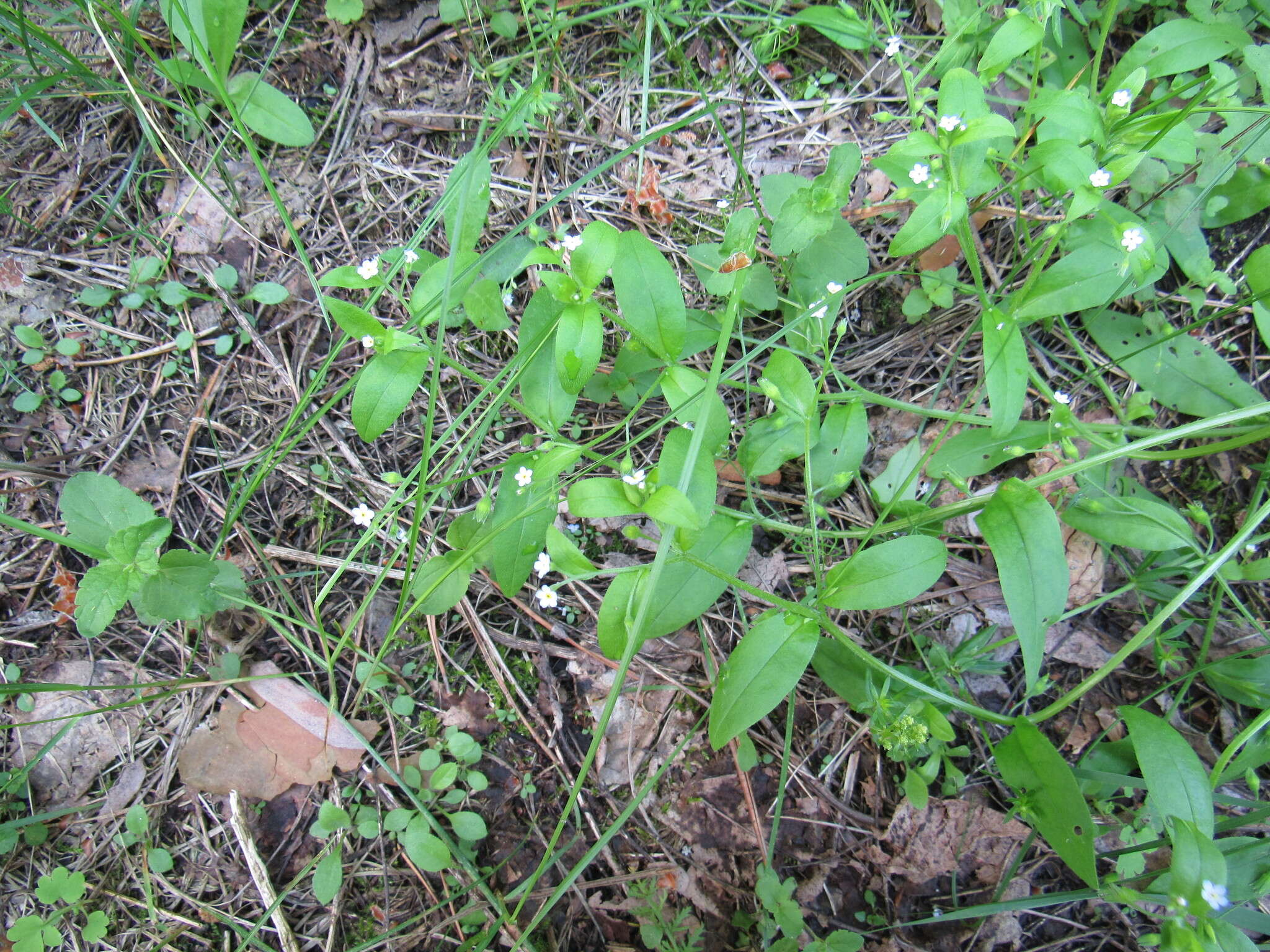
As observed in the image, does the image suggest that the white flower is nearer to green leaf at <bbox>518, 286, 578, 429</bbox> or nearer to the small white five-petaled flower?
the small white five-petaled flower

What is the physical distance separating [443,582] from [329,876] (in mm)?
1193

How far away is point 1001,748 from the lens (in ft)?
7.98

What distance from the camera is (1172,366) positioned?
287cm

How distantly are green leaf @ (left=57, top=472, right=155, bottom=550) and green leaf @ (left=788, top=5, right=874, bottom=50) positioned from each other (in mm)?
3293

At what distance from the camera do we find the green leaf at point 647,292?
2424 millimetres

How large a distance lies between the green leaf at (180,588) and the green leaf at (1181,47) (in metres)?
3.90

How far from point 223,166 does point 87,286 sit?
2.57 feet

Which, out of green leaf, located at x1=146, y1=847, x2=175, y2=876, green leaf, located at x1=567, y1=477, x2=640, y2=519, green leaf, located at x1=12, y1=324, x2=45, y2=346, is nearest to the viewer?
green leaf, located at x1=567, y1=477, x2=640, y2=519

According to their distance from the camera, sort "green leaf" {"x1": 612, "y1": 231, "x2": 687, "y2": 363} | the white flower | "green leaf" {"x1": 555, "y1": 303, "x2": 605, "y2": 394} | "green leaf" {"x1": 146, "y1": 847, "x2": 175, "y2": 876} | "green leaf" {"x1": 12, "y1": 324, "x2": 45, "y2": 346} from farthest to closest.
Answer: "green leaf" {"x1": 12, "y1": 324, "x2": 45, "y2": 346}, "green leaf" {"x1": 146, "y1": 847, "x2": 175, "y2": 876}, "green leaf" {"x1": 612, "y1": 231, "x2": 687, "y2": 363}, "green leaf" {"x1": 555, "y1": 303, "x2": 605, "y2": 394}, the white flower

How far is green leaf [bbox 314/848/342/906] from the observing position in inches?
104

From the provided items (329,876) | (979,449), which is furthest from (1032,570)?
(329,876)

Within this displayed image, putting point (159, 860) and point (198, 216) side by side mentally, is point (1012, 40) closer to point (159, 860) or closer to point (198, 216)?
point (198, 216)

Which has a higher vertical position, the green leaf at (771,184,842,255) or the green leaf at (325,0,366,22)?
the green leaf at (325,0,366,22)

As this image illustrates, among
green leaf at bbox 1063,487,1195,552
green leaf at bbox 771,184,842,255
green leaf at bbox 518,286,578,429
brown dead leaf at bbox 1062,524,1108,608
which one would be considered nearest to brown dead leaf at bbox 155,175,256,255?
green leaf at bbox 518,286,578,429
